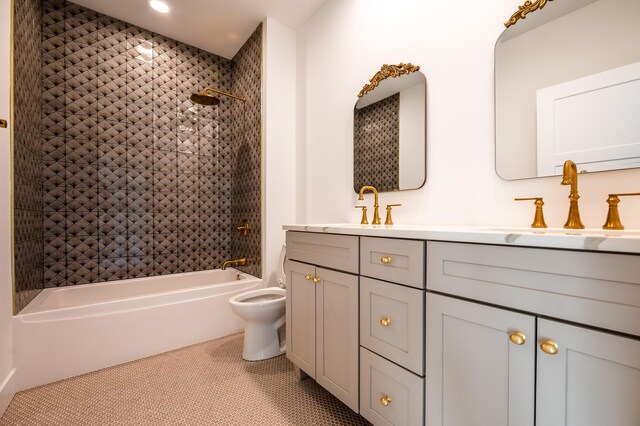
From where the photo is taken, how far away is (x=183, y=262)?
2834 mm

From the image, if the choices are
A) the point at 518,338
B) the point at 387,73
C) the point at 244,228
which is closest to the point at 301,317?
the point at 518,338

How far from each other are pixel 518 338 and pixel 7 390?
7.96 feet

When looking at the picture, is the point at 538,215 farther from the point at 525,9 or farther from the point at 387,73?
the point at 387,73

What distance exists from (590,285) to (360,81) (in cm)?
177

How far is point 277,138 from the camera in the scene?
2510 millimetres

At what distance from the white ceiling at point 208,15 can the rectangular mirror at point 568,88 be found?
1.73m

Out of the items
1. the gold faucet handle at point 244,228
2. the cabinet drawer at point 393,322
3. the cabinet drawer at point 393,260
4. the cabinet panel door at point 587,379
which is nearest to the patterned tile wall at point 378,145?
the cabinet drawer at point 393,260

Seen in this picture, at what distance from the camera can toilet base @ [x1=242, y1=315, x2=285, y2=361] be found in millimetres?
1936

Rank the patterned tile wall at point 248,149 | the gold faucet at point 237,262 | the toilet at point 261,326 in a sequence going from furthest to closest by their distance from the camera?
the gold faucet at point 237,262 < the patterned tile wall at point 248,149 < the toilet at point 261,326

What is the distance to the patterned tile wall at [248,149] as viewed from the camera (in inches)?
102

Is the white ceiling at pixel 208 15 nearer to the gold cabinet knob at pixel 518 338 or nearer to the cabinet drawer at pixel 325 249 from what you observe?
the cabinet drawer at pixel 325 249

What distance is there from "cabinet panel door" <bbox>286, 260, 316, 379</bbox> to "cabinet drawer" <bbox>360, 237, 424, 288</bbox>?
1.31 ft

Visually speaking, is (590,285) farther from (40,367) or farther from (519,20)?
(40,367)

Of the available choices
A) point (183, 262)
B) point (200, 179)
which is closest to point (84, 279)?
point (183, 262)
